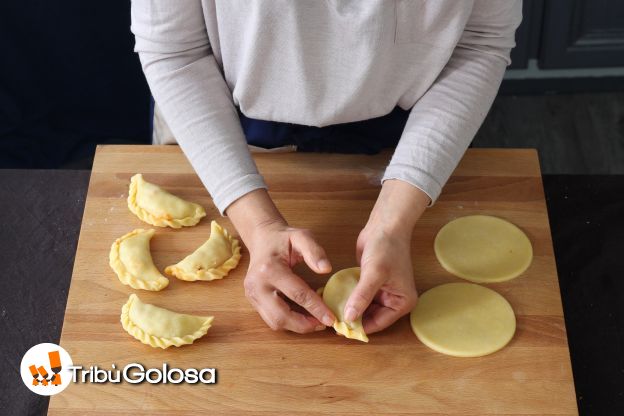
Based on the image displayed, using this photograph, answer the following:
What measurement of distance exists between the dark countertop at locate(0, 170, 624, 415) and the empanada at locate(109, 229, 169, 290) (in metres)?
0.14

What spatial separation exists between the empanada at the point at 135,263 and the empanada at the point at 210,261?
0.03 metres

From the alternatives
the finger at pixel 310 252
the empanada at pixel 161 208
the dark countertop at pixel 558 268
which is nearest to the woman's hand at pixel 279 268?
the finger at pixel 310 252

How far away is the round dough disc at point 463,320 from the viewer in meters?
1.05

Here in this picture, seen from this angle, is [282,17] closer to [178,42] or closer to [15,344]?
[178,42]

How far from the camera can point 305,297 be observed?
3.41 feet

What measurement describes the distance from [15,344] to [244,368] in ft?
1.27

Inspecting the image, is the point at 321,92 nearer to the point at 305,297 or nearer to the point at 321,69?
the point at 321,69

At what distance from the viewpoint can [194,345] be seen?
105 centimetres

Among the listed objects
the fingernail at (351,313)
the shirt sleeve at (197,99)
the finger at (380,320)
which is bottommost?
the finger at (380,320)

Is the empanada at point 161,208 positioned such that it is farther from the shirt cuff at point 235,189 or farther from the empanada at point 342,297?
the empanada at point 342,297

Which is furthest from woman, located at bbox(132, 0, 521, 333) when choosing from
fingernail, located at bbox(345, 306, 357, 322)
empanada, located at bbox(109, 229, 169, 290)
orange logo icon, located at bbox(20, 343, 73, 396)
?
orange logo icon, located at bbox(20, 343, 73, 396)

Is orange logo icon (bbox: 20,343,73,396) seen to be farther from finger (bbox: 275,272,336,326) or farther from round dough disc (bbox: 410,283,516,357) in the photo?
round dough disc (bbox: 410,283,516,357)

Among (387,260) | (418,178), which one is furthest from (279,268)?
(418,178)

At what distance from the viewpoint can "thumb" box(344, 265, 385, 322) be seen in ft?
3.37
